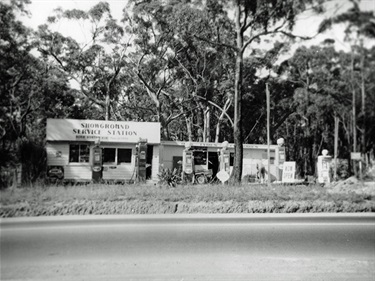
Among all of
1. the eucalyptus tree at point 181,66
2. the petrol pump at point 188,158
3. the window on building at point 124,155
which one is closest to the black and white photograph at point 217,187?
the eucalyptus tree at point 181,66

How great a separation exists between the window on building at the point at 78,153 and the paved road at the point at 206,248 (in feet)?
3.21

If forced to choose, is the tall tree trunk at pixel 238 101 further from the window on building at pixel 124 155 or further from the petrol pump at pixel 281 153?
the window on building at pixel 124 155

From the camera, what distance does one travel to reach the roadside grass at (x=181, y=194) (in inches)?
69.9

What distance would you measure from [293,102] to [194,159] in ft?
25.4

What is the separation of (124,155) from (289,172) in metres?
3.39

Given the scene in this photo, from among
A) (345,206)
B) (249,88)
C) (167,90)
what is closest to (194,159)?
(167,90)

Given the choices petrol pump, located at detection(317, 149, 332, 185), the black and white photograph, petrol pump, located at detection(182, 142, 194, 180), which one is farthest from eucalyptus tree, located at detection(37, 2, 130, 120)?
petrol pump, located at detection(182, 142, 194, 180)

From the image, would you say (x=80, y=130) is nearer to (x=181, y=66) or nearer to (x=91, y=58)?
(x=91, y=58)

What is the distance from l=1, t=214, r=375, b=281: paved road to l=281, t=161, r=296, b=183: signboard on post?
1.16 feet

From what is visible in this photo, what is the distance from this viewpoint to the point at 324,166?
1770 mm

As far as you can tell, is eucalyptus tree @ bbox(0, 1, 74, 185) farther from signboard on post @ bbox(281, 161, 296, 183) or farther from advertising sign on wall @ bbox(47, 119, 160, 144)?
signboard on post @ bbox(281, 161, 296, 183)

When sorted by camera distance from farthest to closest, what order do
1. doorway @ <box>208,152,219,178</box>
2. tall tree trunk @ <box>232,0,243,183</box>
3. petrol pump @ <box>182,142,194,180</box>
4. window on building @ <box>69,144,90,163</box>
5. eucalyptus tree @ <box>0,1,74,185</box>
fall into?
→ doorway @ <box>208,152,219,178</box>, petrol pump @ <box>182,142,194,180</box>, tall tree trunk @ <box>232,0,243,183</box>, window on building @ <box>69,144,90,163</box>, eucalyptus tree @ <box>0,1,74,185</box>

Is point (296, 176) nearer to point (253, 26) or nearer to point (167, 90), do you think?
point (253, 26)

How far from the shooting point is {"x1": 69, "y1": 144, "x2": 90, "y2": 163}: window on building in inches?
113
